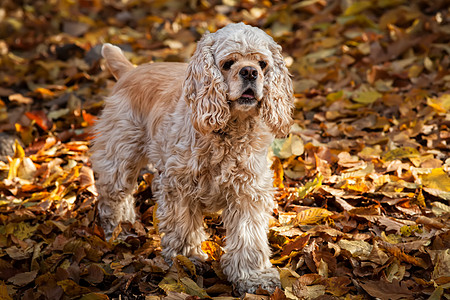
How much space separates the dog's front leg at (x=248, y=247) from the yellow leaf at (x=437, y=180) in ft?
5.00

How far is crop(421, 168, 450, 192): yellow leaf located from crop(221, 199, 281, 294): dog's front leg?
5.00ft

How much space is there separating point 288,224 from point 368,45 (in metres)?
3.55

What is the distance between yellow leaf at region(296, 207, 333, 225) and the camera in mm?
3906

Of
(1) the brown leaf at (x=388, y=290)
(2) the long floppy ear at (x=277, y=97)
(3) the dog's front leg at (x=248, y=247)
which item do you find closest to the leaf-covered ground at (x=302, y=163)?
(1) the brown leaf at (x=388, y=290)

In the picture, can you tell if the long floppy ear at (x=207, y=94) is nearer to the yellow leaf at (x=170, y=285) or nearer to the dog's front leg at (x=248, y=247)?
the dog's front leg at (x=248, y=247)

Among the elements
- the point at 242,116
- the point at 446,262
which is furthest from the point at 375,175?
the point at 242,116

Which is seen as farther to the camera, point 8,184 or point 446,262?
point 8,184

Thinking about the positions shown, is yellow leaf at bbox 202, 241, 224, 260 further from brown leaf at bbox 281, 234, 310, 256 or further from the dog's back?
the dog's back

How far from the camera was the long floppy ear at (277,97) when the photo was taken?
3.25 m

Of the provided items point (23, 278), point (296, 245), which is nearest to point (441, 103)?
point (296, 245)

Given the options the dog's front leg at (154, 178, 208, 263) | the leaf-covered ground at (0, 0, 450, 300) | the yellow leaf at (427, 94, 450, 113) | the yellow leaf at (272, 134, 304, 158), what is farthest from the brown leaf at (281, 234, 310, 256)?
the yellow leaf at (427, 94, 450, 113)

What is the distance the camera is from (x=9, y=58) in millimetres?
7668

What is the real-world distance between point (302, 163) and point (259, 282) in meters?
1.60

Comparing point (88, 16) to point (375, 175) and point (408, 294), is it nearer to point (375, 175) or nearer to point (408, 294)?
point (375, 175)
